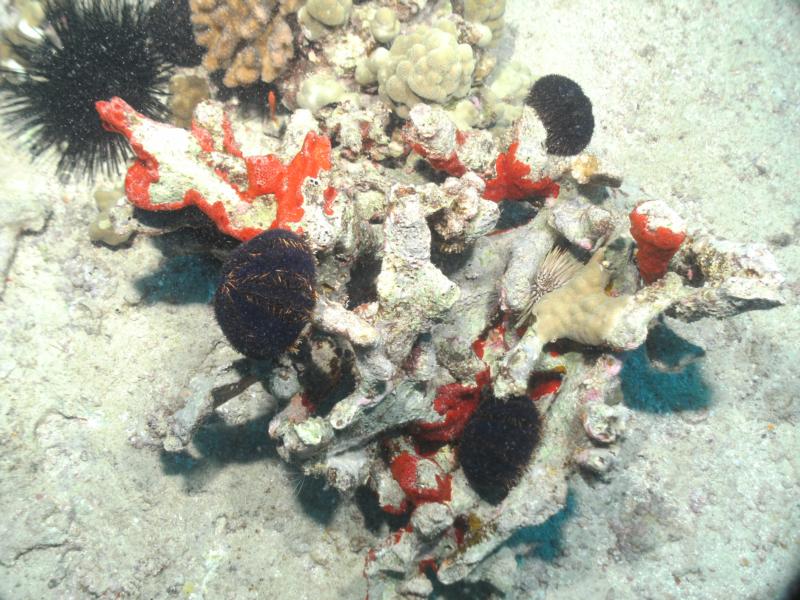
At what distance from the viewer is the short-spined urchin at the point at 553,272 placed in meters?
3.78

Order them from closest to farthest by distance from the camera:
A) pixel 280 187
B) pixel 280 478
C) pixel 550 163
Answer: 1. pixel 280 187
2. pixel 550 163
3. pixel 280 478

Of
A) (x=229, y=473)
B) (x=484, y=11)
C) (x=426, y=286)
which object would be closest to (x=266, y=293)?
(x=426, y=286)

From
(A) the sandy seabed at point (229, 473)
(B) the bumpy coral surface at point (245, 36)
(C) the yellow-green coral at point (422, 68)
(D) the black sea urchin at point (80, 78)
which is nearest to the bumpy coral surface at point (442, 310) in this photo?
(C) the yellow-green coral at point (422, 68)

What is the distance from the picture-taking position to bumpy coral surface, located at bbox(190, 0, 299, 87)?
428cm

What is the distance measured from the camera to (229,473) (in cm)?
459

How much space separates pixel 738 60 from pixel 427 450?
596 cm

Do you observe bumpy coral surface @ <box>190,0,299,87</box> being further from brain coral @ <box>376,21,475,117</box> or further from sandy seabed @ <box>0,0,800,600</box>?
sandy seabed @ <box>0,0,800,600</box>

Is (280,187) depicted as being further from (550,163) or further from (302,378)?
(550,163)

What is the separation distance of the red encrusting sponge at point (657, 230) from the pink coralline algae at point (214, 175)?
199 centimetres

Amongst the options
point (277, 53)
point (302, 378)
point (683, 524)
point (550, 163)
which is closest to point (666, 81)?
point (550, 163)

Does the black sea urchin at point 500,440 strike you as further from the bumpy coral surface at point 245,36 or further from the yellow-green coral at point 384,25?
the bumpy coral surface at point 245,36

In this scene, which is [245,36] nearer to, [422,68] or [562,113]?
[422,68]

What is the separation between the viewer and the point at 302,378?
3631 mm

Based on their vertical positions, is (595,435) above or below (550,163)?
below
